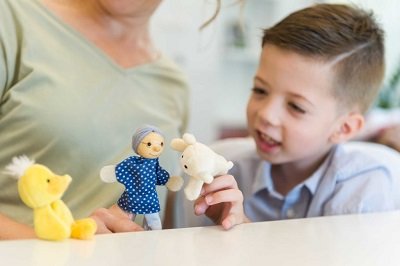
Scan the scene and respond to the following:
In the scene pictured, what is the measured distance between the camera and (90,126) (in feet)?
3.00

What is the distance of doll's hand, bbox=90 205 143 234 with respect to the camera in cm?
68

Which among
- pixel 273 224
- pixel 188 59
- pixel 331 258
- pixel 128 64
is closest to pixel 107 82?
pixel 128 64

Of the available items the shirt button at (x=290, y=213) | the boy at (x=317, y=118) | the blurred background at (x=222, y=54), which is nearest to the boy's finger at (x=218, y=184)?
the boy at (x=317, y=118)

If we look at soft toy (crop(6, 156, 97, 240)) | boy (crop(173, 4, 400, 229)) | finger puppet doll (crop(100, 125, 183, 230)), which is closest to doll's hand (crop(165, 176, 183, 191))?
finger puppet doll (crop(100, 125, 183, 230))

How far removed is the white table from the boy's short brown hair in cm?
37

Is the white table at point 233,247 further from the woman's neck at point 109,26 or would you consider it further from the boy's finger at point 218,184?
the woman's neck at point 109,26

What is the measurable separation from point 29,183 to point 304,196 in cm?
62

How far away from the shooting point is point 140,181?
653mm

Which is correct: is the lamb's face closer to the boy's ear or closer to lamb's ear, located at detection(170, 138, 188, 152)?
lamb's ear, located at detection(170, 138, 188, 152)

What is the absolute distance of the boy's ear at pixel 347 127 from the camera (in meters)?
1.07

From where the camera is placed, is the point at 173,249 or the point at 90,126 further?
the point at 90,126

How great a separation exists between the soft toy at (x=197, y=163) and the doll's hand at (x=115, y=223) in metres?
0.08

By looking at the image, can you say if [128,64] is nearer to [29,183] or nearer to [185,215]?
[185,215]

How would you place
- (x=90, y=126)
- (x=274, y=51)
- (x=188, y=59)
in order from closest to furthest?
(x=90, y=126) → (x=274, y=51) → (x=188, y=59)
